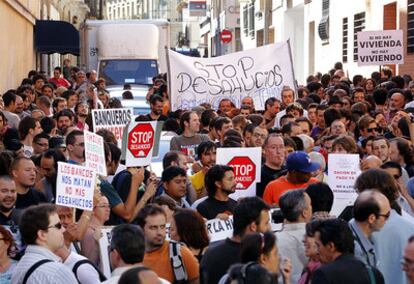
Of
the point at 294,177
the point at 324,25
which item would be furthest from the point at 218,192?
the point at 324,25

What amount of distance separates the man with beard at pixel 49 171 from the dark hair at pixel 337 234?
404 centimetres

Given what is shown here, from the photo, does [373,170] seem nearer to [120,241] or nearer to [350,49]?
[120,241]

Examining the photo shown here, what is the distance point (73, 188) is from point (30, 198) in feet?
3.54

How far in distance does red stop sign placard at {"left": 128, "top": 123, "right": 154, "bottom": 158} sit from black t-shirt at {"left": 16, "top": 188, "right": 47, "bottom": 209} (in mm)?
2018

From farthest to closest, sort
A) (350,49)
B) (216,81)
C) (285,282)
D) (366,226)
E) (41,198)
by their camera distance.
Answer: (350,49)
(216,81)
(41,198)
(366,226)
(285,282)

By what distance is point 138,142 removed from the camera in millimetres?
12438

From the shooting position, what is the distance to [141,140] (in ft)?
41.0

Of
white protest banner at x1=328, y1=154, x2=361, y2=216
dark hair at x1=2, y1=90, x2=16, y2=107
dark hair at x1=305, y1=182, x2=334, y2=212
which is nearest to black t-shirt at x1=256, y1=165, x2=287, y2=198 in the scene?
white protest banner at x1=328, y1=154, x2=361, y2=216

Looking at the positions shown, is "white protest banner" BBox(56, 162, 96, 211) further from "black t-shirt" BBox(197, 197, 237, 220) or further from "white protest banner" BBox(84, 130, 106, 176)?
"black t-shirt" BBox(197, 197, 237, 220)

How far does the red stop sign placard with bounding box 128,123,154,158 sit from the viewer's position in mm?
12359

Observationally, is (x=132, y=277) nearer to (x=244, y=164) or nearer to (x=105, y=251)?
(x=105, y=251)

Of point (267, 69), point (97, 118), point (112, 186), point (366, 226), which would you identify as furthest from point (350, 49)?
point (366, 226)

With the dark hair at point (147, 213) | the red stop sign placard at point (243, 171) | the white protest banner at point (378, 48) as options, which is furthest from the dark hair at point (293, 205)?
the white protest banner at point (378, 48)

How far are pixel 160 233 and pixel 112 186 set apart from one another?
268cm
